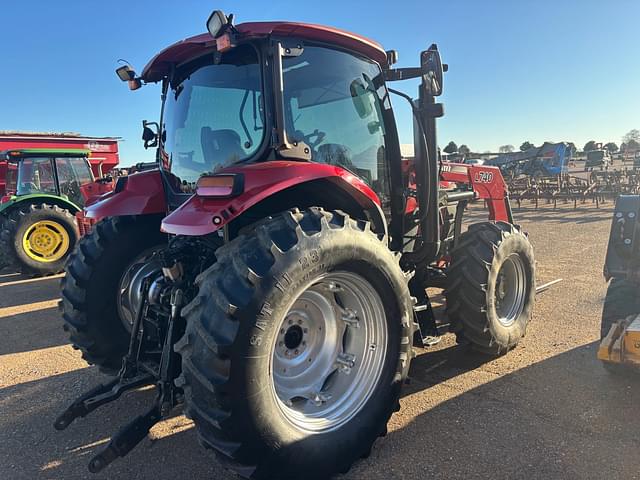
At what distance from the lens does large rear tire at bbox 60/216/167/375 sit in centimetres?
328

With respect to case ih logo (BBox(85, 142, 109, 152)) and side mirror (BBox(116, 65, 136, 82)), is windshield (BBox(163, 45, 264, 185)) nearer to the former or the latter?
side mirror (BBox(116, 65, 136, 82))

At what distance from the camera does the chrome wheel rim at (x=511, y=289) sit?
13.7 feet

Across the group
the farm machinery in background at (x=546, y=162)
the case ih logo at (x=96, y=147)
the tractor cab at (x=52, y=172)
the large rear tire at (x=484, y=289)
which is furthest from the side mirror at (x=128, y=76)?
the farm machinery in background at (x=546, y=162)

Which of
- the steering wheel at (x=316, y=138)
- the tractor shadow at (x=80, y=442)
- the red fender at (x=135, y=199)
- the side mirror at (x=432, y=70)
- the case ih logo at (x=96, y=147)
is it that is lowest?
the tractor shadow at (x=80, y=442)

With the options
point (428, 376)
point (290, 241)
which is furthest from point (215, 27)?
point (428, 376)

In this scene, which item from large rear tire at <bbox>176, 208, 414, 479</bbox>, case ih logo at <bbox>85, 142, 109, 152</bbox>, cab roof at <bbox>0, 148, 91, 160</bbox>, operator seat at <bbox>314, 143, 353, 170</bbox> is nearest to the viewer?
large rear tire at <bbox>176, 208, 414, 479</bbox>

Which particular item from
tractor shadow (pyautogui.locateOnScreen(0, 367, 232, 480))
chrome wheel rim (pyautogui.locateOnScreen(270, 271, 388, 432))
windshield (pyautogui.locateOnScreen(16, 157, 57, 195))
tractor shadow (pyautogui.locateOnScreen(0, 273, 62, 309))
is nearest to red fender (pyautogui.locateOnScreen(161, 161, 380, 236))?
chrome wheel rim (pyautogui.locateOnScreen(270, 271, 388, 432))

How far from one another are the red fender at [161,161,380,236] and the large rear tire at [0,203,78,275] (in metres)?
7.31

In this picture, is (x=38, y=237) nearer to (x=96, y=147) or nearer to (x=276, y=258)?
(x=96, y=147)

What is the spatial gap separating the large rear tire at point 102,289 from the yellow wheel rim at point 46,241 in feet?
19.8

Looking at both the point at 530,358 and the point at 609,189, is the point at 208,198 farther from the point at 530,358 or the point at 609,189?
the point at 609,189

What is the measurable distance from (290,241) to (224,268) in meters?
0.34

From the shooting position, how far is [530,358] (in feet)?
12.6

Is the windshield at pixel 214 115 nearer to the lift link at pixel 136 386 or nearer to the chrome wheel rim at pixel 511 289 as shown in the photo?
the lift link at pixel 136 386
